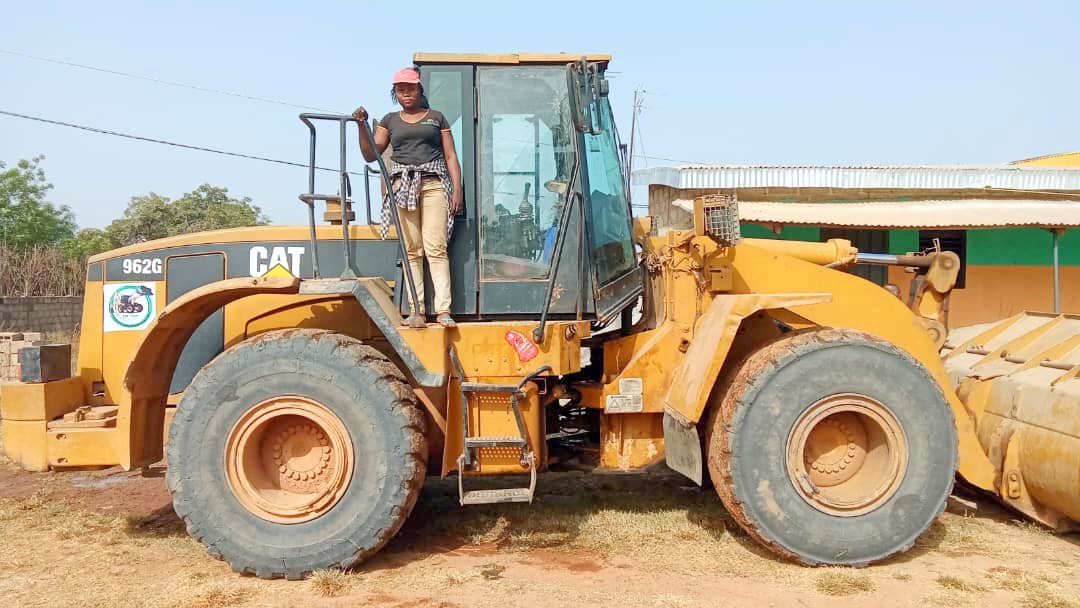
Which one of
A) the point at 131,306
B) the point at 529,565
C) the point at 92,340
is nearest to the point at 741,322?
the point at 529,565

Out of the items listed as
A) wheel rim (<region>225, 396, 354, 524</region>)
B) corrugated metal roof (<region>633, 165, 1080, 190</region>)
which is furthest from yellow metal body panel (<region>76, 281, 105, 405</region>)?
corrugated metal roof (<region>633, 165, 1080, 190</region>)

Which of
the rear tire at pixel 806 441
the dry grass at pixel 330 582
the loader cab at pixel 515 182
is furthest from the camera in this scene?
the loader cab at pixel 515 182

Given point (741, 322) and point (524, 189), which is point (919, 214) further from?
point (524, 189)

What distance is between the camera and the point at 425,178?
15.0 ft

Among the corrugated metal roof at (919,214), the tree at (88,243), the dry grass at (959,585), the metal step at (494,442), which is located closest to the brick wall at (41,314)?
the tree at (88,243)

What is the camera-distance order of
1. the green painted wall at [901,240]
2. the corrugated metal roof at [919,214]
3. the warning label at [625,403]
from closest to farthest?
the warning label at [625,403]
the corrugated metal roof at [919,214]
the green painted wall at [901,240]

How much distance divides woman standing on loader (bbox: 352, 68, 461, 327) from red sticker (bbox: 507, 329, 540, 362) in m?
0.35

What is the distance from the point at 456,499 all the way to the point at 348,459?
1689 mm

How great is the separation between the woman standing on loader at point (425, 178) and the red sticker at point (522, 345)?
35 cm

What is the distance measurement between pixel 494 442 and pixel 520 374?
41 centimetres

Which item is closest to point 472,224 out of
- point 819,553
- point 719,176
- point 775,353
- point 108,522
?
point 775,353

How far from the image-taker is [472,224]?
469 centimetres

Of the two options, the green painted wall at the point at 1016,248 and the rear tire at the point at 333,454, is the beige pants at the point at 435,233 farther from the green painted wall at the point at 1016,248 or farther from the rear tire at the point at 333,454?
the green painted wall at the point at 1016,248

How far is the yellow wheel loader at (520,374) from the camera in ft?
14.0
